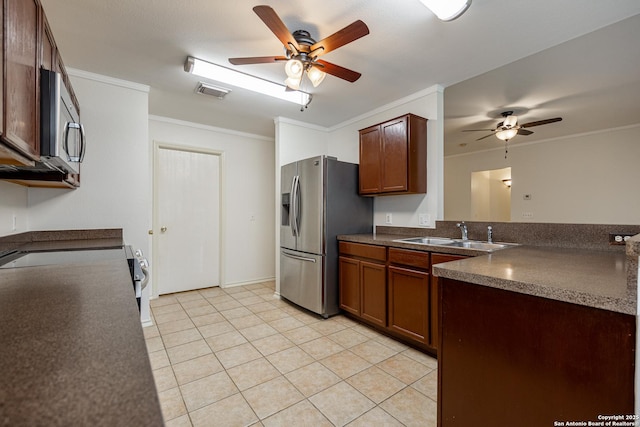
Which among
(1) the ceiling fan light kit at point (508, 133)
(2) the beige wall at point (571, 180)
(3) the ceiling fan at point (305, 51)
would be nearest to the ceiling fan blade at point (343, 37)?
(3) the ceiling fan at point (305, 51)

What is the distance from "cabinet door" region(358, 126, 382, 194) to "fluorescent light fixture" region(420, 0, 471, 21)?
4.90ft

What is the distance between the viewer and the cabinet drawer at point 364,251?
2643 mm

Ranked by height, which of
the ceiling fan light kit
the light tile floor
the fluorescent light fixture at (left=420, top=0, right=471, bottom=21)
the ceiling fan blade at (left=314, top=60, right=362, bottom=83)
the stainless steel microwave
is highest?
the fluorescent light fixture at (left=420, top=0, right=471, bottom=21)

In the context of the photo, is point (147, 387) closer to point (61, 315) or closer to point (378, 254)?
point (61, 315)

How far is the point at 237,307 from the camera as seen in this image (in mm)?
3422

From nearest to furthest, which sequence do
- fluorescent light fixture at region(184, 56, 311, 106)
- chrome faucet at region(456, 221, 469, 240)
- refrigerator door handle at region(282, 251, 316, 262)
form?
fluorescent light fixture at region(184, 56, 311, 106)
chrome faucet at region(456, 221, 469, 240)
refrigerator door handle at region(282, 251, 316, 262)

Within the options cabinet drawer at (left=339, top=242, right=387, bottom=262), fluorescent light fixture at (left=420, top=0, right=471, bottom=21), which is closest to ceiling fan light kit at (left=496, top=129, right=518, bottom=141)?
cabinet drawer at (left=339, top=242, right=387, bottom=262)

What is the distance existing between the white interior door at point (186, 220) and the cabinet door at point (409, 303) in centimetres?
Result: 280

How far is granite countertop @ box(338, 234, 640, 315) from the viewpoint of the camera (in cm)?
86

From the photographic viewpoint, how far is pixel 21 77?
1016 millimetres

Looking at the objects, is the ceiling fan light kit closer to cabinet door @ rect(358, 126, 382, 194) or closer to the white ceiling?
the white ceiling

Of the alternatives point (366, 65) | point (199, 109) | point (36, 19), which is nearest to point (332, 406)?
point (36, 19)

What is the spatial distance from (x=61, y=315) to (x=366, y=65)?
261 cm

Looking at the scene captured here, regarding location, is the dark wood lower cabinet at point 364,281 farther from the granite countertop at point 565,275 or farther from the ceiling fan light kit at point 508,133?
the ceiling fan light kit at point 508,133
